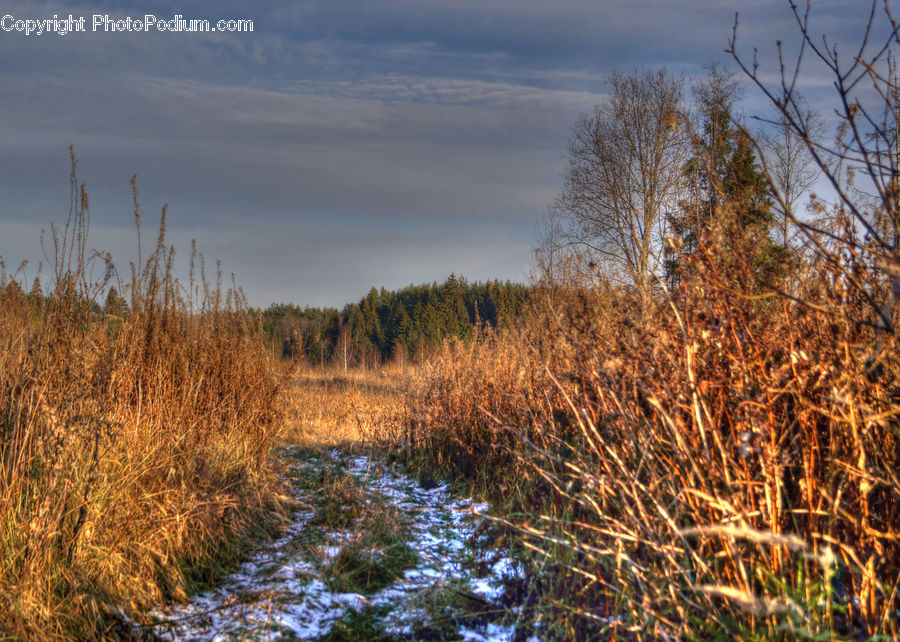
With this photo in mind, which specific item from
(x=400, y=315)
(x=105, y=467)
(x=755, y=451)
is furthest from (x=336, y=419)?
(x=400, y=315)

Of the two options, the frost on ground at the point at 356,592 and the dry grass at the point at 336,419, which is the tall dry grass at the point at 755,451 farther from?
the dry grass at the point at 336,419

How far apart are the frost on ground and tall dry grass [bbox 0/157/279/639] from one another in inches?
10.0

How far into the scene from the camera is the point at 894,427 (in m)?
2.10

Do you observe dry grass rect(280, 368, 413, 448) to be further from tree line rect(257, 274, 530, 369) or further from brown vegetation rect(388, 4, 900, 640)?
tree line rect(257, 274, 530, 369)

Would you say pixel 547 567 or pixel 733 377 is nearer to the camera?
pixel 733 377

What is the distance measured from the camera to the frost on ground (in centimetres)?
282

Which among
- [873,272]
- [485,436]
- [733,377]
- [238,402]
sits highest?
[873,272]

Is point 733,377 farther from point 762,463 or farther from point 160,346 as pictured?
point 160,346

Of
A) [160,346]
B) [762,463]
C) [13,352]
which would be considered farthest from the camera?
[160,346]

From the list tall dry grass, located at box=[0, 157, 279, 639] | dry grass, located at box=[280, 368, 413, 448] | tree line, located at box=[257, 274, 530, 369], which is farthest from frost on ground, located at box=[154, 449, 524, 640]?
tree line, located at box=[257, 274, 530, 369]

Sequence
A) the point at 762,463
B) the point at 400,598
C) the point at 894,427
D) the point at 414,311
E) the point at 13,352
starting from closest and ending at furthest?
the point at 762,463
the point at 894,427
the point at 400,598
the point at 13,352
the point at 414,311

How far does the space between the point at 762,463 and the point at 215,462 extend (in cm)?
376

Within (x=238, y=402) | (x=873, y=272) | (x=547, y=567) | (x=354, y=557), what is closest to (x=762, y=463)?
(x=873, y=272)

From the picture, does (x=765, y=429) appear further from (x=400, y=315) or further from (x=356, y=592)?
(x=400, y=315)
